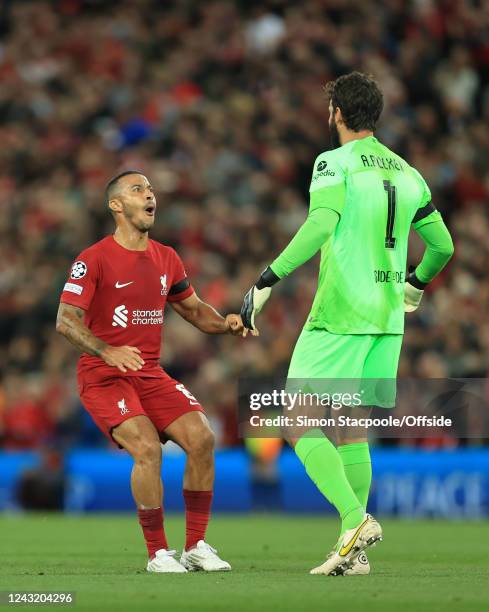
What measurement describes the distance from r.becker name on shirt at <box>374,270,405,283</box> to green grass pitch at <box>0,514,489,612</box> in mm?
1562

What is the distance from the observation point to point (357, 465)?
25.3 ft

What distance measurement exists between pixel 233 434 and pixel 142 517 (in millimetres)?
7430

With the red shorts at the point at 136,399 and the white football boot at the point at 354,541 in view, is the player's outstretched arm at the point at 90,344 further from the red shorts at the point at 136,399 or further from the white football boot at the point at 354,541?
the white football boot at the point at 354,541

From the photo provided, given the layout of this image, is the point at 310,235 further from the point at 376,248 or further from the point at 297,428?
the point at 297,428

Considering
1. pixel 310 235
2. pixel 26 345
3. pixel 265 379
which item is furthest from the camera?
pixel 26 345

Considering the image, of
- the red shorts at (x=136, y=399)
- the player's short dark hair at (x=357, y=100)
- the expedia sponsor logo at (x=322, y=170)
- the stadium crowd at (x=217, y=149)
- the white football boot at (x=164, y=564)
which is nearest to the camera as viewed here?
the expedia sponsor logo at (x=322, y=170)

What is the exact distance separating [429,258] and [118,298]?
5.90ft

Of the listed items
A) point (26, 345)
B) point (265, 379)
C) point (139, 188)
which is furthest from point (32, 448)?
point (139, 188)

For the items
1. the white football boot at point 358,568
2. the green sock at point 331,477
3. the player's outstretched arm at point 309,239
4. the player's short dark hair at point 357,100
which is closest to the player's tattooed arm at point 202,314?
the player's outstretched arm at point 309,239

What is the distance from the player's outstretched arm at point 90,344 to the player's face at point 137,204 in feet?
2.16

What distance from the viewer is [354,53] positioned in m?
18.3

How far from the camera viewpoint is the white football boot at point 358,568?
24.5 ft

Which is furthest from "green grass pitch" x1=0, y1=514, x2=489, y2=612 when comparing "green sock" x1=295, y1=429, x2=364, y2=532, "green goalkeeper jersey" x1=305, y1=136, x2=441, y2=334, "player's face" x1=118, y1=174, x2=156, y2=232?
"player's face" x1=118, y1=174, x2=156, y2=232

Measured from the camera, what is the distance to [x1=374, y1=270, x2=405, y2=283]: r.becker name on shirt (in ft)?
24.8
